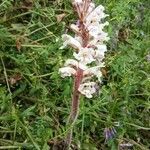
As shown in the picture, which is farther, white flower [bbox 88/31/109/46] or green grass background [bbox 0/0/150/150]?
green grass background [bbox 0/0/150/150]

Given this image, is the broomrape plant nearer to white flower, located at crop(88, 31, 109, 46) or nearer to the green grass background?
white flower, located at crop(88, 31, 109, 46)

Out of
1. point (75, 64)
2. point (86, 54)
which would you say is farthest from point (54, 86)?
point (86, 54)

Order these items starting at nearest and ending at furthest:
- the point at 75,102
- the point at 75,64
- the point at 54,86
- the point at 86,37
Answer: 1. the point at 86,37
2. the point at 75,64
3. the point at 75,102
4. the point at 54,86

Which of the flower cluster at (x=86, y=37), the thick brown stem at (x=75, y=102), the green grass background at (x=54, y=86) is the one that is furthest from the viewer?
the green grass background at (x=54, y=86)

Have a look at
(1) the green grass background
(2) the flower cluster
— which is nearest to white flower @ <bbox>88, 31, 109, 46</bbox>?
(2) the flower cluster

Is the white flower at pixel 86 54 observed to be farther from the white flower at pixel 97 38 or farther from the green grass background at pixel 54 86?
the green grass background at pixel 54 86

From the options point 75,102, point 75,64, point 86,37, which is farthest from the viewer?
point 75,102

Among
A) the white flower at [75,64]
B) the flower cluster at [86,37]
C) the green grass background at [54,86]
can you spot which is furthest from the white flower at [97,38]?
the green grass background at [54,86]

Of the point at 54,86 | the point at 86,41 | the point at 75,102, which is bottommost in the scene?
the point at 75,102

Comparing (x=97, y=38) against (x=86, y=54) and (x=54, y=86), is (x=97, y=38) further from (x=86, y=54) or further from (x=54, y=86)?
(x=54, y=86)
